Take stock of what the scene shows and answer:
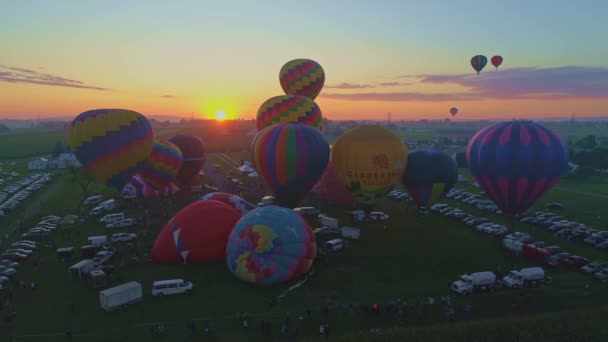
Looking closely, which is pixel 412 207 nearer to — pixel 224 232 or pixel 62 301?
pixel 224 232

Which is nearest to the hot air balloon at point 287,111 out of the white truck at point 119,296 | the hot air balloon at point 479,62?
the white truck at point 119,296

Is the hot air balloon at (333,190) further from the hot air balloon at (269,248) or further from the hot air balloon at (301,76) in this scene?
the hot air balloon at (269,248)

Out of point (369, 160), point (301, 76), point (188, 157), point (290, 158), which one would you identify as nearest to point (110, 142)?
point (290, 158)

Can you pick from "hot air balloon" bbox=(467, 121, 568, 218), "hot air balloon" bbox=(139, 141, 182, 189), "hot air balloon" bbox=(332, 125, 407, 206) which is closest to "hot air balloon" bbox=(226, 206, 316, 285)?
"hot air balloon" bbox=(332, 125, 407, 206)

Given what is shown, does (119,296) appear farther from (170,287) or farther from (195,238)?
(195,238)

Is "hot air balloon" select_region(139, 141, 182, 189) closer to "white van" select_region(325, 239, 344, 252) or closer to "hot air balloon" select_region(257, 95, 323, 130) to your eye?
"hot air balloon" select_region(257, 95, 323, 130)
